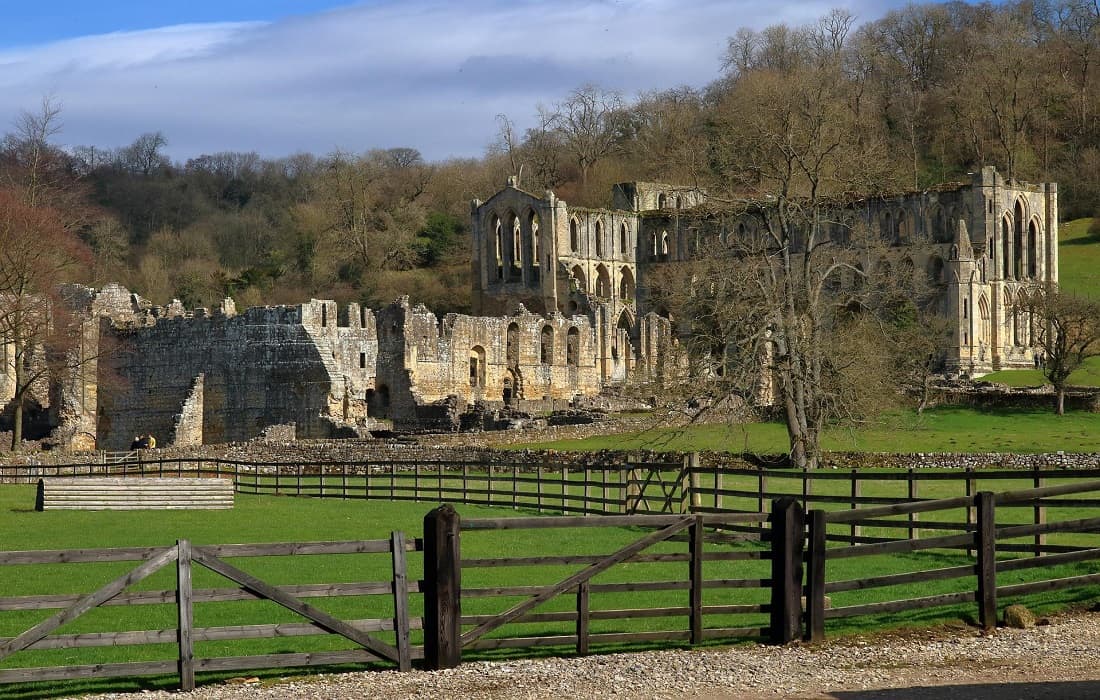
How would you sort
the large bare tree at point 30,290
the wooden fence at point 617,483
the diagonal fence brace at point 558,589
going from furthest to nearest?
the large bare tree at point 30,290 → the wooden fence at point 617,483 → the diagonal fence brace at point 558,589

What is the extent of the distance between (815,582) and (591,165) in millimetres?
104964

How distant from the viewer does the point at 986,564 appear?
16.2 m

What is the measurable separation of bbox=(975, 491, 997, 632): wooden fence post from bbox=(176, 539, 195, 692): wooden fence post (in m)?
7.56

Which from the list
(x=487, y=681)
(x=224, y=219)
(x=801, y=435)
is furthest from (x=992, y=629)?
(x=224, y=219)

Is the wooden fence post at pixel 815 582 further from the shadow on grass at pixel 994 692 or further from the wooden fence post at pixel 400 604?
the wooden fence post at pixel 400 604

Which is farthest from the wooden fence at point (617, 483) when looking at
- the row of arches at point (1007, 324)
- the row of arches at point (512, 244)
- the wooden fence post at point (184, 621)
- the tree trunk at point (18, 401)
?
the row of arches at point (512, 244)

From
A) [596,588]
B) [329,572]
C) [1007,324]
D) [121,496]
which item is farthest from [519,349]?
[596,588]

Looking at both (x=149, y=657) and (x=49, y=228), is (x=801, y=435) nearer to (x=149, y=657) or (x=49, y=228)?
(x=149, y=657)

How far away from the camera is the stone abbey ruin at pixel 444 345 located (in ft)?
210

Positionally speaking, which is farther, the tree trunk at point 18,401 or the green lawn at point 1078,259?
the green lawn at point 1078,259

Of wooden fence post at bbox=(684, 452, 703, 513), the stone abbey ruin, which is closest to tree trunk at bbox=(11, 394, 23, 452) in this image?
the stone abbey ruin

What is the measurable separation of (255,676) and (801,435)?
24301mm

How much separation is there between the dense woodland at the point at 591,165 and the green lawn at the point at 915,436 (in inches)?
1047

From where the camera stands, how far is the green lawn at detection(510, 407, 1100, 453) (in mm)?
45219
